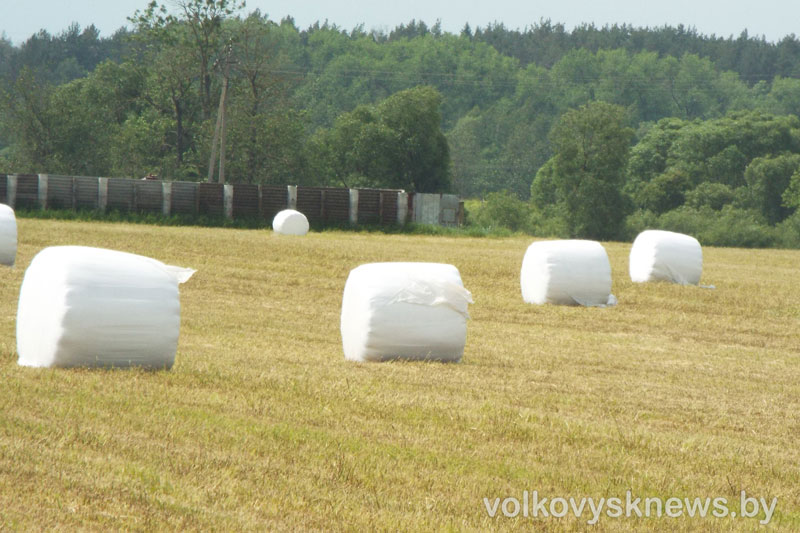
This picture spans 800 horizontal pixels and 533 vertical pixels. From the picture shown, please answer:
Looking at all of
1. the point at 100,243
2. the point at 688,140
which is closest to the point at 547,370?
the point at 100,243

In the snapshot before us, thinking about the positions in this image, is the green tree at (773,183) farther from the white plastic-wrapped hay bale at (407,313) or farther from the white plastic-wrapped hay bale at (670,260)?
the white plastic-wrapped hay bale at (407,313)

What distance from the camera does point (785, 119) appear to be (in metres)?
81.5

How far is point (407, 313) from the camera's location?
11.2 m

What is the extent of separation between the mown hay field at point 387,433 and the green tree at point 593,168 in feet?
181

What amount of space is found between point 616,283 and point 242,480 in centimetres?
1724

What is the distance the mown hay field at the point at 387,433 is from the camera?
5.76m

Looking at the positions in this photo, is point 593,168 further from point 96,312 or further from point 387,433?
point 387,433

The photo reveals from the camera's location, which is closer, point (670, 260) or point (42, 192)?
point (670, 260)

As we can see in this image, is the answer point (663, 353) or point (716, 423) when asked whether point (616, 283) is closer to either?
point (663, 353)

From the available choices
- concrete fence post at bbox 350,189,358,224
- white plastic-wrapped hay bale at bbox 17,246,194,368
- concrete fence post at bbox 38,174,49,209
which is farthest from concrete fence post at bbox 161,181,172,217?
white plastic-wrapped hay bale at bbox 17,246,194,368

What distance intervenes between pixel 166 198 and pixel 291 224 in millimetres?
7060

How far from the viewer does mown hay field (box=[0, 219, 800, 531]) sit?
18.9 ft

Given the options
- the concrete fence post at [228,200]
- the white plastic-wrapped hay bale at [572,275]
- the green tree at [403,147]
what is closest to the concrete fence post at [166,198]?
the concrete fence post at [228,200]

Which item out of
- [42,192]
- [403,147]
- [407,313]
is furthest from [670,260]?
[403,147]
